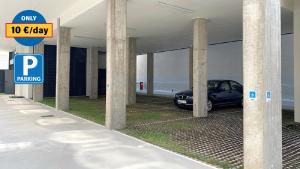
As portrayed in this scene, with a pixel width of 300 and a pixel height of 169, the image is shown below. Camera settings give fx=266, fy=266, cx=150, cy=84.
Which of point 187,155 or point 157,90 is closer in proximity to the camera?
point 187,155

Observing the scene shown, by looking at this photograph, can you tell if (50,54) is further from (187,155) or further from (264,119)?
(264,119)

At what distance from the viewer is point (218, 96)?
1173cm

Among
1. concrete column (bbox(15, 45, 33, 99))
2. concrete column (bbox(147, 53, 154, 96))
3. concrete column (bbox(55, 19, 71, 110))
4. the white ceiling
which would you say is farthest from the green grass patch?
concrete column (bbox(147, 53, 154, 96))

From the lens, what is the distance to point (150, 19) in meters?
11.0

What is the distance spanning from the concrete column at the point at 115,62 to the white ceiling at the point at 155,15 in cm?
87

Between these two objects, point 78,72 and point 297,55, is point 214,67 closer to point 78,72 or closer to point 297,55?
point 297,55

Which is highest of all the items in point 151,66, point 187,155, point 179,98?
point 151,66

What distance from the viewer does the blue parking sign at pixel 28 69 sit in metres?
3.67

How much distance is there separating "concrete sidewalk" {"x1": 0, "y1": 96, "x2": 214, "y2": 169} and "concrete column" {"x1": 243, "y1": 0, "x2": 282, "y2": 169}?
98 centimetres

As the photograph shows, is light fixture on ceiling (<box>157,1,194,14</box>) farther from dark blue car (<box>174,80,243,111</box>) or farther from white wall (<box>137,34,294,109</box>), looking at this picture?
white wall (<box>137,34,294,109</box>)

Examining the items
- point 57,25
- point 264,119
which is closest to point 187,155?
point 264,119

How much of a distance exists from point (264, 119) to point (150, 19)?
8137mm

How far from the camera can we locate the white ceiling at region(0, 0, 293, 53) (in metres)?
8.89

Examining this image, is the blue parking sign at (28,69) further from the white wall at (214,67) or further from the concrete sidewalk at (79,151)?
the white wall at (214,67)
